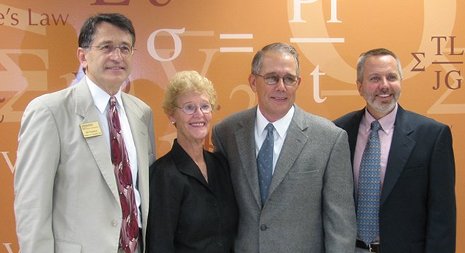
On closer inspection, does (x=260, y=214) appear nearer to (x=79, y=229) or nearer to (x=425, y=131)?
(x=79, y=229)

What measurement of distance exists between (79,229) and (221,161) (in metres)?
0.77

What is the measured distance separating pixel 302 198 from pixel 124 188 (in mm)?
833

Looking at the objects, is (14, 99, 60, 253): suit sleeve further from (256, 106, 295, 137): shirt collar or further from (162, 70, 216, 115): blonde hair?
(256, 106, 295, 137): shirt collar

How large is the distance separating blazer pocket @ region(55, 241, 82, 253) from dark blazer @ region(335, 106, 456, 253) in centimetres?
Answer: 147

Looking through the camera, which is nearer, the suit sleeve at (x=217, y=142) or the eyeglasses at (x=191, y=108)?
the eyeglasses at (x=191, y=108)

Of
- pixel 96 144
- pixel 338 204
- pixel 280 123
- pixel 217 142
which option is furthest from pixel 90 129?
pixel 338 204

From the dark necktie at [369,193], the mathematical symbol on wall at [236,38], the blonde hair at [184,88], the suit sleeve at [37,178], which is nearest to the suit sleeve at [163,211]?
the blonde hair at [184,88]

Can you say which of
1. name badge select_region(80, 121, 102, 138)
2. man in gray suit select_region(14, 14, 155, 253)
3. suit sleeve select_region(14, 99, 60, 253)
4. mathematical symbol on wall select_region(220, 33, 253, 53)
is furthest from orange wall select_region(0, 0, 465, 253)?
suit sleeve select_region(14, 99, 60, 253)

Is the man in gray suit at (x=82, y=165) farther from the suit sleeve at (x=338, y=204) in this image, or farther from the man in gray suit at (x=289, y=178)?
the suit sleeve at (x=338, y=204)

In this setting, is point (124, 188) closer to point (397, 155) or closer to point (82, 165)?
point (82, 165)

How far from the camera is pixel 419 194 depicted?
243 cm

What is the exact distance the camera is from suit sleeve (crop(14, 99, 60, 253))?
1.88 m

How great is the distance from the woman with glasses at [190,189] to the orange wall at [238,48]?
41.5 inches

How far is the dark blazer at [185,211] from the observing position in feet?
6.99
